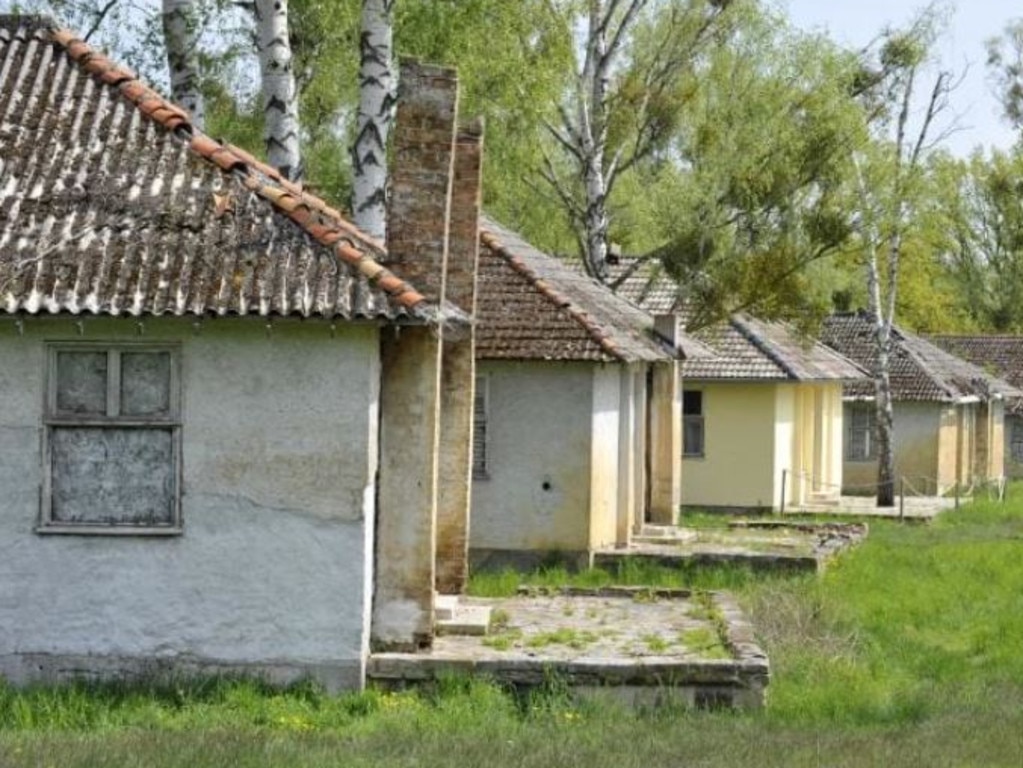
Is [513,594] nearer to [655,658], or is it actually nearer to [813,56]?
[655,658]

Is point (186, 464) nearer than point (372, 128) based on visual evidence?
Yes

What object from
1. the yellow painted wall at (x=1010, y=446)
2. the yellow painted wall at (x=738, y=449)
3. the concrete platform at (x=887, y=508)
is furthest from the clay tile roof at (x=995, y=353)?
the yellow painted wall at (x=738, y=449)

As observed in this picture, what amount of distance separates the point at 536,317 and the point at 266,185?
34.8ft

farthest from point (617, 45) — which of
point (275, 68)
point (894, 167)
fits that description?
point (275, 68)

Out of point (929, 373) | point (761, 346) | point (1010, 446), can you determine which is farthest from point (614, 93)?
point (1010, 446)

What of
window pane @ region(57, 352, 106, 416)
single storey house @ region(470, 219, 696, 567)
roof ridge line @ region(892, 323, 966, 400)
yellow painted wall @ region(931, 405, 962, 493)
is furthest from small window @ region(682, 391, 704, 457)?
window pane @ region(57, 352, 106, 416)

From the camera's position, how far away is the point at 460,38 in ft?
94.0

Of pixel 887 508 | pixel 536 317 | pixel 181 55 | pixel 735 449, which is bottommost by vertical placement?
pixel 887 508

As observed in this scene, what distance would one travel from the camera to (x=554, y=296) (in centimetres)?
2844

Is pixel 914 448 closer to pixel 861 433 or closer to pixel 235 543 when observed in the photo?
pixel 861 433

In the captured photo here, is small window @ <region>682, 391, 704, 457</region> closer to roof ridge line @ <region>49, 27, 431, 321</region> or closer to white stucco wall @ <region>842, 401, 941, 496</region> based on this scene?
white stucco wall @ <region>842, 401, 941, 496</region>

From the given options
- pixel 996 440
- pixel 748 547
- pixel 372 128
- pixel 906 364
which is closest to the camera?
pixel 372 128

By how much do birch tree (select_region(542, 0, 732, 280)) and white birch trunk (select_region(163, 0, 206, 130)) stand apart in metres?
16.3

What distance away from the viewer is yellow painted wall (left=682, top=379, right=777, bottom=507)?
43.6 meters
